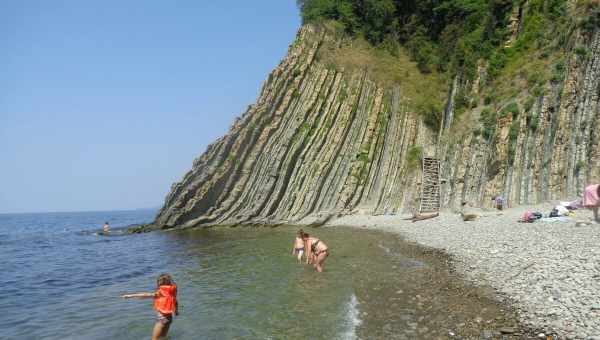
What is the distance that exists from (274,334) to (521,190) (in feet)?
60.7

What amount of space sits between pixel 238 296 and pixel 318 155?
81.6ft

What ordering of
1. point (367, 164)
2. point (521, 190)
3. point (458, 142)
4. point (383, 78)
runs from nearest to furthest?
point (521, 190) < point (458, 142) < point (367, 164) < point (383, 78)

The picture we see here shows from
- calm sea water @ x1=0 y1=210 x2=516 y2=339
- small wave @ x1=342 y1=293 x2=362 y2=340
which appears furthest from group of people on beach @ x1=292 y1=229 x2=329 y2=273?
small wave @ x1=342 y1=293 x2=362 y2=340

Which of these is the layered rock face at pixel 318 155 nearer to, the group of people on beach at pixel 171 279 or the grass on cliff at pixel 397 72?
the grass on cliff at pixel 397 72

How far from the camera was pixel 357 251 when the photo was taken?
18.2 m

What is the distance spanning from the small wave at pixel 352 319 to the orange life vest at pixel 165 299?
339 cm

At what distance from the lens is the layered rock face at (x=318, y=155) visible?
107 feet

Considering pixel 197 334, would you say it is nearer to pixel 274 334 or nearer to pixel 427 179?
pixel 274 334

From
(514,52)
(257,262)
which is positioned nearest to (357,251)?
(257,262)

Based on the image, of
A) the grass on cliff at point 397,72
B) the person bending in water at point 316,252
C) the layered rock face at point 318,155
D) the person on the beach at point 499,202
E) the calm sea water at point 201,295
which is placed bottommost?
the calm sea water at point 201,295

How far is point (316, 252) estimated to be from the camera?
47.3ft

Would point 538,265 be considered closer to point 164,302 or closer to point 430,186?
point 164,302

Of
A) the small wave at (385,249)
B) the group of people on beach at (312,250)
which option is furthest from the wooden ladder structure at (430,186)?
the group of people on beach at (312,250)

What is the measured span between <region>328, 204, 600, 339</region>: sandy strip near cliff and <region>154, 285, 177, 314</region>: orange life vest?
258 inches
